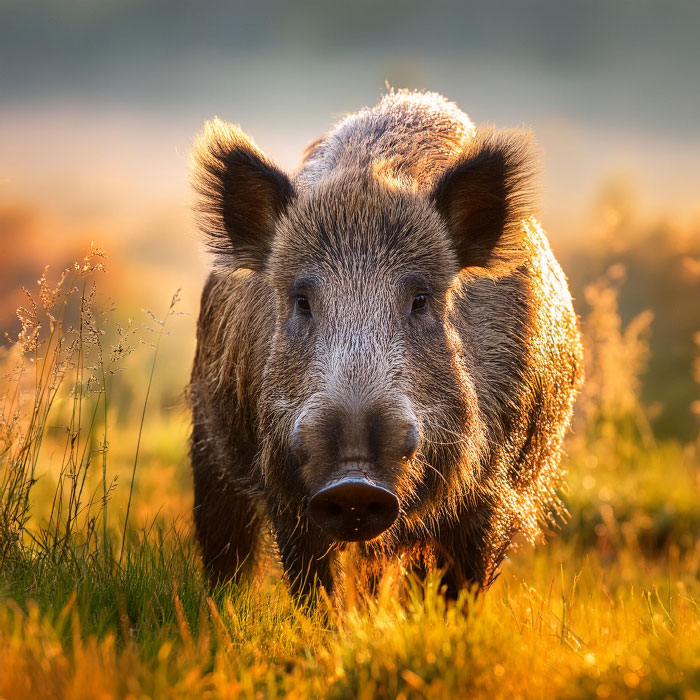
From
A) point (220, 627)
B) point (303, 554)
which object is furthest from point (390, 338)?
point (220, 627)

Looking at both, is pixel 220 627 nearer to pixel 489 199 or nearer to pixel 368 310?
pixel 368 310

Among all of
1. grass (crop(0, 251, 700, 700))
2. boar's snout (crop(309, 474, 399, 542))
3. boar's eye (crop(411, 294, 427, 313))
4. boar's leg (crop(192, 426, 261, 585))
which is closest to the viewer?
grass (crop(0, 251, 700, 700))

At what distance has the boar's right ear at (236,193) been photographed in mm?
4332

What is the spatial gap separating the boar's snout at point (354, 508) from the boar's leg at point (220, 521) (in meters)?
1.91

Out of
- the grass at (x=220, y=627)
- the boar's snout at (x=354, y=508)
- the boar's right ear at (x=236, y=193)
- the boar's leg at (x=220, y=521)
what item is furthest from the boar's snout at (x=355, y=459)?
the boar's leg at (x=220, y=521)

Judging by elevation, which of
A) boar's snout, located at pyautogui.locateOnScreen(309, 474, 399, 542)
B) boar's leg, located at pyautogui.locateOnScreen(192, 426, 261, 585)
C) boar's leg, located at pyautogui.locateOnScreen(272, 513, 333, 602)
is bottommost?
boar's leg, located at pyautogui.locateOnScreen(192, 426, 261, 585)

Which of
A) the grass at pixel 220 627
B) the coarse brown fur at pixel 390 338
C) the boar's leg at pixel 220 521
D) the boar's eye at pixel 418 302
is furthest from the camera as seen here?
the boar's leg at pixel 220 521

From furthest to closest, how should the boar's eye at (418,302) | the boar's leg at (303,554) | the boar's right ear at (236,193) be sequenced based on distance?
1. the boar's right ear at (236,193)
2. the boar's leg at (303,554)
3. the boar's eye at (418,302)

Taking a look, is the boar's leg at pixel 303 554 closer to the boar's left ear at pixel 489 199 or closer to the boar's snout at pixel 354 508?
the boar's snout at pixel 354 508

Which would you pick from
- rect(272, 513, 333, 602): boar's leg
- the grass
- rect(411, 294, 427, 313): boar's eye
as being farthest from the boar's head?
the grass

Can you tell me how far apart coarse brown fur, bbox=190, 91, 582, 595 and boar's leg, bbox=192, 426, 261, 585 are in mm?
18

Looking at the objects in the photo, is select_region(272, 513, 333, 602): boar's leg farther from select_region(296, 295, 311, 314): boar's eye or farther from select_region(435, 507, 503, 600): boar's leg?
select_region(296, 295, 311, 314): boar's eye

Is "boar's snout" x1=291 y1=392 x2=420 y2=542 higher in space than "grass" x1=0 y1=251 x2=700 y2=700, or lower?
higher

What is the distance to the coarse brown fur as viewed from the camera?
3.68m
